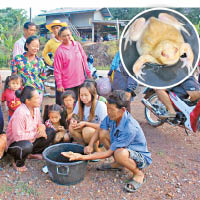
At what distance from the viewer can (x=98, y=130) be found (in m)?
2.76

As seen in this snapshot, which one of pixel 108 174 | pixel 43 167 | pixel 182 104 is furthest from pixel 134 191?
pixel 182 104

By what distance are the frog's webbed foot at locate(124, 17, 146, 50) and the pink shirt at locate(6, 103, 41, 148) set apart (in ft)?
5.24

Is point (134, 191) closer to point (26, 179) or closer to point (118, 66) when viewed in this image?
point (26, 179)

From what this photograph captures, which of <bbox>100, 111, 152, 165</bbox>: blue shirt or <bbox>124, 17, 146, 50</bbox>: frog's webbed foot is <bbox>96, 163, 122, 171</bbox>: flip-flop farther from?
<bbox>124, 17, 146, 50</bbox>: frog's webbed foot

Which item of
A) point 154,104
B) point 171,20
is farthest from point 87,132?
point 171,20

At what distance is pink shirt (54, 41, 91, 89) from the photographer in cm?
368

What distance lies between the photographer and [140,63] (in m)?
3.42

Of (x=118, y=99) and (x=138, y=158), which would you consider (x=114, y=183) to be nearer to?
(x=138, y=158)

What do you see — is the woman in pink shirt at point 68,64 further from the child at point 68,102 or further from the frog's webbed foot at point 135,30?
the frog's webbed foot at point 135,30

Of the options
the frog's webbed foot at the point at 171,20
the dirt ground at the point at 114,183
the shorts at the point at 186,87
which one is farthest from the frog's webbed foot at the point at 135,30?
the dirt ground at the point at 114,183

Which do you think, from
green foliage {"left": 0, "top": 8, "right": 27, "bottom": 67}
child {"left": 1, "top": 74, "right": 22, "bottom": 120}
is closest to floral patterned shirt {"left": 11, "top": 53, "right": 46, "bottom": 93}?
child {"left": 1, "top": 74, "right": 22, "bottom": 120}

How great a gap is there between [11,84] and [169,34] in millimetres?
2250

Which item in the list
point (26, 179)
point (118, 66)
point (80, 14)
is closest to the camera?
point (26, 179)

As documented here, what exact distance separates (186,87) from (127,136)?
5.40 feet
